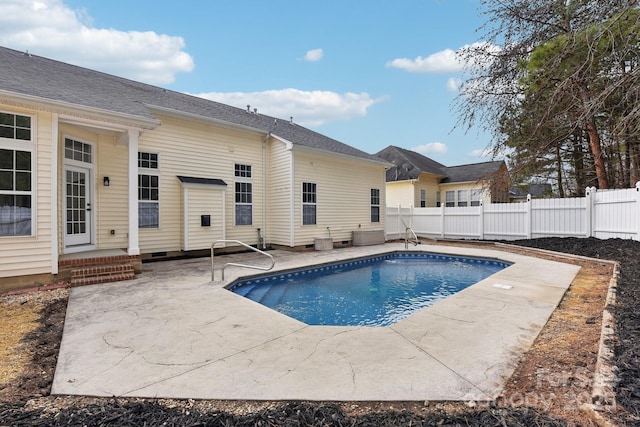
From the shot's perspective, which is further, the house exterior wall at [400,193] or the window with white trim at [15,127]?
the house exterior wall at [400,193]

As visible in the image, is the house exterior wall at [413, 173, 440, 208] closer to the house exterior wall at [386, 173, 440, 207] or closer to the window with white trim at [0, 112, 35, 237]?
the house exterior wall at [386, 173, 440, 207]

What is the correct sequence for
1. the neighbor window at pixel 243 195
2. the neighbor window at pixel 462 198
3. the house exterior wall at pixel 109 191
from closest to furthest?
the house exterior wall at pixel 109 191
the neighbor window at pixel 243 195
the neighbor window at pixel 462 198

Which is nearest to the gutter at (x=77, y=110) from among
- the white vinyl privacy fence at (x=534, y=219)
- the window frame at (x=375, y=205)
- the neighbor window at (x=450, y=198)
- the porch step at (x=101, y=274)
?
the porch step at (x=101, y=274)

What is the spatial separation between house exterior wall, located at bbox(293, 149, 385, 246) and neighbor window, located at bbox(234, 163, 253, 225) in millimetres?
1562

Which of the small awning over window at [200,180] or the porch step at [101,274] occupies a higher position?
the small awning over window at [200,180]

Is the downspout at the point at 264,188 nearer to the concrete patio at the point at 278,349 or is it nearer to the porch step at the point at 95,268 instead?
the porch step at the point at 95,268

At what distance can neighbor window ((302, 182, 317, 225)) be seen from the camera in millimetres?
10766

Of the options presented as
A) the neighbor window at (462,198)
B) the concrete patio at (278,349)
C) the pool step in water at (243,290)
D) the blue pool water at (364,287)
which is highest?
the neighbor window at (462,198)

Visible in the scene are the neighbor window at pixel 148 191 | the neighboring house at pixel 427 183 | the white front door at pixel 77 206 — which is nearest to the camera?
the white front door at pixel 77 206

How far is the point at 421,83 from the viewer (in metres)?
12.1

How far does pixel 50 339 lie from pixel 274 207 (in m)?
7.74

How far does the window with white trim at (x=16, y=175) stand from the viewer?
16.8 ft

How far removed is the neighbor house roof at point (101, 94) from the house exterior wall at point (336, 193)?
57 cm

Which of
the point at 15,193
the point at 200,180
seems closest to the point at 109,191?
the point at 200,180
